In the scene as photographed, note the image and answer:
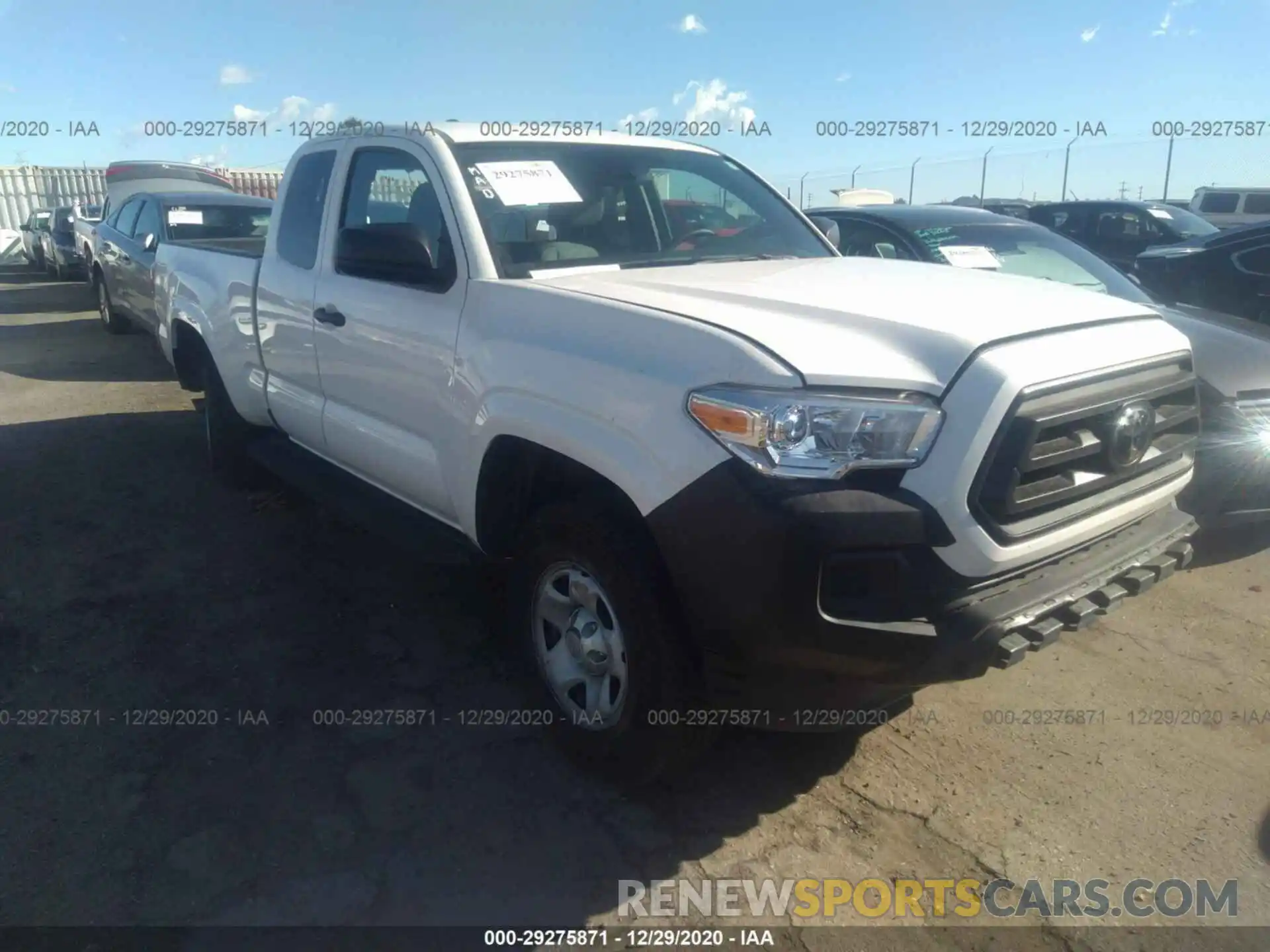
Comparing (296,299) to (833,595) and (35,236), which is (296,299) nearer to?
(833,595)

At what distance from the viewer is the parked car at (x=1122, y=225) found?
485 inches

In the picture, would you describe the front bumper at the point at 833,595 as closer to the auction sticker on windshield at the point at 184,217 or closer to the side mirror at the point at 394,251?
the side mirror at the point at 394,251

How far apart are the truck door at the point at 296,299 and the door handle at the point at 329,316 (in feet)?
0.52

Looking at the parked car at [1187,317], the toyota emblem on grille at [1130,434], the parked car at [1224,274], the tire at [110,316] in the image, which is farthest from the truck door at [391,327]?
the tire at [110,316]

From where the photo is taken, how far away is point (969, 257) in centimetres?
581

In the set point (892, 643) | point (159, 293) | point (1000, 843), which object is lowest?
point (1000, 843)

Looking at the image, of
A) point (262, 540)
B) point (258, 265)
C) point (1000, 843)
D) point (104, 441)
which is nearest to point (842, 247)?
point (258, 265)

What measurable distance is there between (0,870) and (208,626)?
152cm

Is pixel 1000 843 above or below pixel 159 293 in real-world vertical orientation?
below

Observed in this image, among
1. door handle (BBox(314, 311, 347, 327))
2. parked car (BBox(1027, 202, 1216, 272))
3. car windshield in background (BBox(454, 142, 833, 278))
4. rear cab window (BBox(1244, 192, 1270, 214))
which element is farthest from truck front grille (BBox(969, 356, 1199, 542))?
rear cab window (BBox(1244, 192, 1270, 214))

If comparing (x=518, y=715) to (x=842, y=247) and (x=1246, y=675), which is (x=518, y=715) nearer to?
(x=1246, y=675)

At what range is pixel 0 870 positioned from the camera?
2672mm

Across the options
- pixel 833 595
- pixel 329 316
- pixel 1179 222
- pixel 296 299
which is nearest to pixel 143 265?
pixel 296 299

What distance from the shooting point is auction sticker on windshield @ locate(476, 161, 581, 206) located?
3447mm
